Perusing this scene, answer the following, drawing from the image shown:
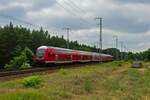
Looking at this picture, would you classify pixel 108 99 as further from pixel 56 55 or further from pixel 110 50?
pixel 110 50

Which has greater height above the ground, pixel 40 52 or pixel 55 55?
pixel 40 52

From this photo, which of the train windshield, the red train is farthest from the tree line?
the train windshield

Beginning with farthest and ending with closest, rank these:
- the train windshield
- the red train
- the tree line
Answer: the tree line → the train windshield → the red train

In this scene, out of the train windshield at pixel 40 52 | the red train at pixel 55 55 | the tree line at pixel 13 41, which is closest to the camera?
the red train at pixel 55 55

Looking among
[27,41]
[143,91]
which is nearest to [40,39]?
[27,41]

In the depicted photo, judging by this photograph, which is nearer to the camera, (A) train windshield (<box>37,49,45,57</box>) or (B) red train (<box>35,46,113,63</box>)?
(B) red train (<box>35,46,113,63</box>)

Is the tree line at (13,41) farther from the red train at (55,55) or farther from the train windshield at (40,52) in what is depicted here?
the train windshield at (40,52)

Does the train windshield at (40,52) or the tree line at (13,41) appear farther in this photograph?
the tree line at (13,41)

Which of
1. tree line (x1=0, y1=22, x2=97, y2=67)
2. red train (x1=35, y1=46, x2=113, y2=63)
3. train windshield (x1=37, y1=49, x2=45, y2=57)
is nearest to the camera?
red train (x1=35, y1=46, x2=113, y2=63)

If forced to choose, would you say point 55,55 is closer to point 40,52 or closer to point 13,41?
point 40,52

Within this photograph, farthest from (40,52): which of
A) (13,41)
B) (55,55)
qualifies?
(13,41)

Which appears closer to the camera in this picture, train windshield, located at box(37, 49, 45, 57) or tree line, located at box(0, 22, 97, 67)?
train windshield, located at box(37, 49, 45, 57)

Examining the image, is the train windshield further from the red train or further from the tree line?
the tree line

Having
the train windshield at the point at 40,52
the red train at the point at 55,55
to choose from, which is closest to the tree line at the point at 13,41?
the red train at the point at 55,55
